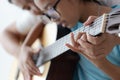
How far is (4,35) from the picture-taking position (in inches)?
58.4

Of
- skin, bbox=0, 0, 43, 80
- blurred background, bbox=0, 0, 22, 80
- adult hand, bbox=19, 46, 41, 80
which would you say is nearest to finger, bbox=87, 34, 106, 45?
skin, bbox=0, 0, 43, 80

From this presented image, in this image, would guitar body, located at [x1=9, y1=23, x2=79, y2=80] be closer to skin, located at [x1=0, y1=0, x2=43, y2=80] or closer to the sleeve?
skin, located at [x1=0, y1=0, x2=43, y2=80]

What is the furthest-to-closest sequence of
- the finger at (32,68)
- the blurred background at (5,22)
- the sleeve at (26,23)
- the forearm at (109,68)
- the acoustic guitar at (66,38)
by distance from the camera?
the blurred background at (5,22) < the sleeve at (26,23) < the finger at (32,68) < the forearm at (109,68) < the acoustic guitar at (66,38)

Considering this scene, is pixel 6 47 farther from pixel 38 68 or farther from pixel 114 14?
pixel 114 14

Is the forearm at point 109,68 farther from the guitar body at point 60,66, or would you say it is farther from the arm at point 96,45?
the guitar body at point 60,66

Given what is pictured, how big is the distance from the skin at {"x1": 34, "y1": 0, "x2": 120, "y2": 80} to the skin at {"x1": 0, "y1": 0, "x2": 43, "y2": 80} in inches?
3.2

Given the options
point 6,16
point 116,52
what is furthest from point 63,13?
point 6,16

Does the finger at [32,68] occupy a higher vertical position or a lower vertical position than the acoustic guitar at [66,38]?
lower

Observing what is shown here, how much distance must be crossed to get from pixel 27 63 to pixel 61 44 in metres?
0.30

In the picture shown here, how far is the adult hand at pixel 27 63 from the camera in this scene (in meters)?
1.25

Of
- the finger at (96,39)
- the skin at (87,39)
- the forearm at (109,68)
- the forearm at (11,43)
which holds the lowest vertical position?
the forearm at (11,43)

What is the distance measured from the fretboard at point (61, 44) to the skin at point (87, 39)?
20 millimetres

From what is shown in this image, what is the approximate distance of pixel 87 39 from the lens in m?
0.74

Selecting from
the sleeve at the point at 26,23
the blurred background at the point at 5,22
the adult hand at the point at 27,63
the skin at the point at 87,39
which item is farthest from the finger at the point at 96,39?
the blurred background at the point at 5,22
